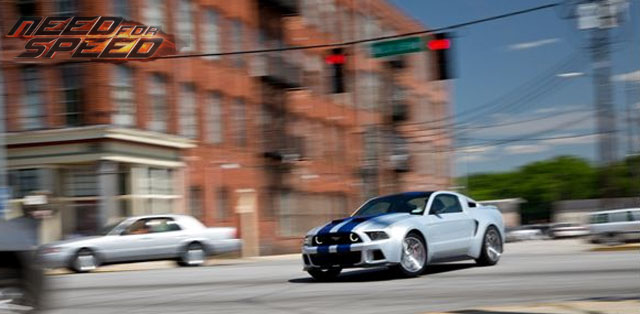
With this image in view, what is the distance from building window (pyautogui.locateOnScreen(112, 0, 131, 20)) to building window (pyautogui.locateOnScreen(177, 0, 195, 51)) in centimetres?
308

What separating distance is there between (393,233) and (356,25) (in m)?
40.6

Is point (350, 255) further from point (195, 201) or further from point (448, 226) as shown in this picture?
point (195, 201)

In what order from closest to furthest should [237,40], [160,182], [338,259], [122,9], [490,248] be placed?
[338,259], [490,248], [122,9], [160,182], [237,40]

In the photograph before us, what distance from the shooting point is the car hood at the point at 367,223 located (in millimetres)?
14375

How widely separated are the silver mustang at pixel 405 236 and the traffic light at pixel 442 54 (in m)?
5.47

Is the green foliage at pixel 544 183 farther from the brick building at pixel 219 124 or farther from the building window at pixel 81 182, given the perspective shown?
the building window at pixel 81 182

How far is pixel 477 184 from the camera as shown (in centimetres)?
14338

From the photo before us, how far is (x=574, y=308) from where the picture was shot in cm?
947

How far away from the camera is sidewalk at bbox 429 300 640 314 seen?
30.3 ft

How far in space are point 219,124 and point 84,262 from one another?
14261 mm

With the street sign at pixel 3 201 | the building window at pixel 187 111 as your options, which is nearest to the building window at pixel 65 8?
the building window at pixel 187 111

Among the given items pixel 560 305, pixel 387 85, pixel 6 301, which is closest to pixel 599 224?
pixel 387 85

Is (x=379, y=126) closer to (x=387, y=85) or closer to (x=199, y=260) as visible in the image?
(x=387, y=85)

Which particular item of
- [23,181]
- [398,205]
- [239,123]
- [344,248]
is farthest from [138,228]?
[239,123]
